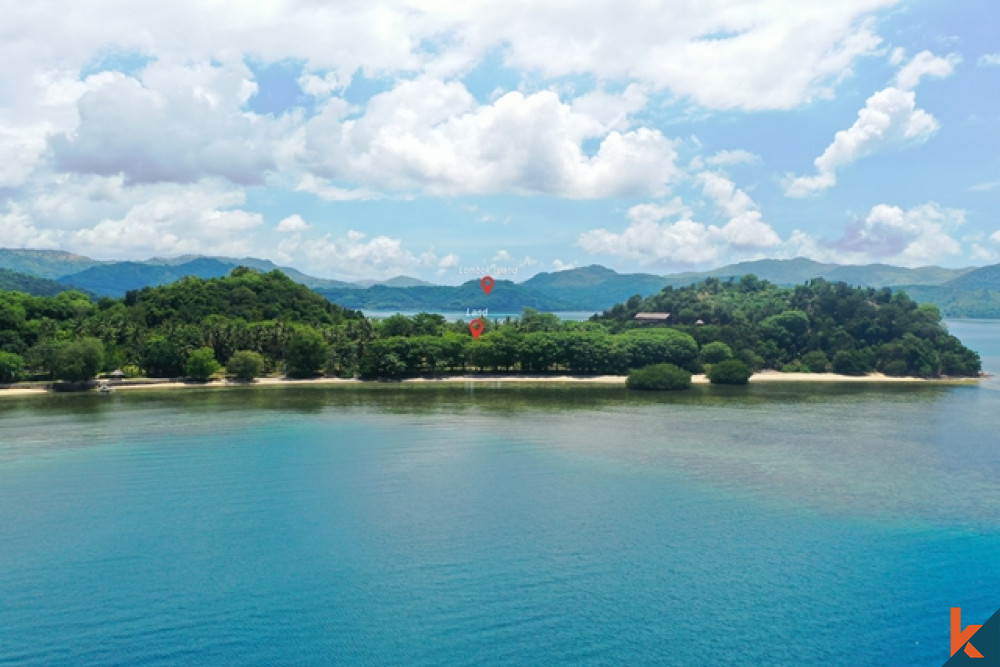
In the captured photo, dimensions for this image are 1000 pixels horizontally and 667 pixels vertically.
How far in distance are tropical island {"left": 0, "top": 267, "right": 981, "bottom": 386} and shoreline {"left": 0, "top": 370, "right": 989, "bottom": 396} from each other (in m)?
1.32

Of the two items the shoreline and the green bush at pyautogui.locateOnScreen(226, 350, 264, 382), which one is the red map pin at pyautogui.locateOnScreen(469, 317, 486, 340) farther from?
the green bush at pyautogui.locateOnScreen(226, 350, 264, 382)

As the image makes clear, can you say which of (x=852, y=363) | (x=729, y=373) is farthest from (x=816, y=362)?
(x=729, y=373)

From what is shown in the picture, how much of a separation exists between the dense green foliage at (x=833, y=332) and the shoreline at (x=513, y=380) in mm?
2127

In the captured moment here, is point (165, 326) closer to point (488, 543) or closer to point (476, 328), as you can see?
point (476, 328)

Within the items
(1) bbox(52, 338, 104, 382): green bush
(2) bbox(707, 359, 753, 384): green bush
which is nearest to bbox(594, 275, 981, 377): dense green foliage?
(2) bbox(707, 359, 753, 384): green bush

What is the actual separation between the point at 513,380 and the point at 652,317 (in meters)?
50.8

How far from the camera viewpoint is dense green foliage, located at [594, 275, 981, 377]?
315 ft

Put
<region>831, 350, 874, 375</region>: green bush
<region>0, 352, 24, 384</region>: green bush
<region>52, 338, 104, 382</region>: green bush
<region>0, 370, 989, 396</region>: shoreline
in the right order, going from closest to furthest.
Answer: <region>52, 338, 104, 382</region>: green bush, <region>0, 352, 24, 384</region>: green bush, <region>0, 370, 989, 396</region>: shoreline, <region>831, 350, 874, 375</region>: green bush

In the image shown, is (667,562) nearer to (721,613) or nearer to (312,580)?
Answer: (721,613)

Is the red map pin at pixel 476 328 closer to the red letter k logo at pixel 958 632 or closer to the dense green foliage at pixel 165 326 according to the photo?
the dense green foliage at pixel 165 326

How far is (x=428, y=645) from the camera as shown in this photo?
2077cm

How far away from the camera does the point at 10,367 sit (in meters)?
74.1

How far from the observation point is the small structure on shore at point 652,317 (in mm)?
128500

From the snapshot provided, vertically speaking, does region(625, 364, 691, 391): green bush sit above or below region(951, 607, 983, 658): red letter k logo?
above
